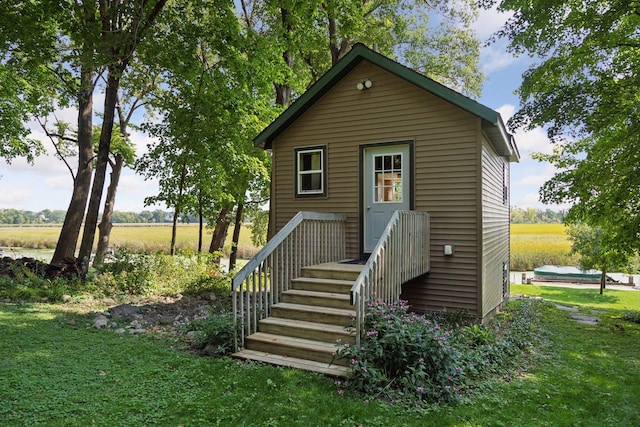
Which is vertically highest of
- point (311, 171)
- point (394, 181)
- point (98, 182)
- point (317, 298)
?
point (311, 171)

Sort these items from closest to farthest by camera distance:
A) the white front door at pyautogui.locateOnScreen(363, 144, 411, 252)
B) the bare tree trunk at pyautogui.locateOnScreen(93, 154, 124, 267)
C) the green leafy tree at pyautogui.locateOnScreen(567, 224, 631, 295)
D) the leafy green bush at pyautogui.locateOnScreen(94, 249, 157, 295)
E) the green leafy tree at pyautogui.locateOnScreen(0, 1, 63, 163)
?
the white front door at pyautogui.locateOnScreen(363, 144, 411, 252)
the leafy green bush at pyautogui.locateOnScreen(94, 249, 157, 295)
the green leafy tree at pyautogui.locateOnScreen(0, 1, 63, 163)
the green leafy tree at pyautogui.locateOnScreen(567, 224, 631, 295)
the bare tree trunk at pyautogui.locateOnScreen(93, 154, 124, 267)

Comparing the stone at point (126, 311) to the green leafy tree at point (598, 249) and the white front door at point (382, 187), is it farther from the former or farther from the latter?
the green leafy tree at point (598, 249)

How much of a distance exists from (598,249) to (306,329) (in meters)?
15.9

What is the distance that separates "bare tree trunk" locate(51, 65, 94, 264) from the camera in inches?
471

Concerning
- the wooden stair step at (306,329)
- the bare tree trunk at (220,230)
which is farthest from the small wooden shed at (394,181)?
the bare tree trunk at (220,230)

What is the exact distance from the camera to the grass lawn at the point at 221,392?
3490 mm

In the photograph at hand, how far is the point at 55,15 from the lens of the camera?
10172 millimetres

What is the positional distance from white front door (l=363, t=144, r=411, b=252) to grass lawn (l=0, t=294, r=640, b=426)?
3610 mm

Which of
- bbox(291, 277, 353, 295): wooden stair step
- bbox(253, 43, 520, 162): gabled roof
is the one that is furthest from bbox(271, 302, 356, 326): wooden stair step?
bbox(253, 43, 520, 162): gabled roof

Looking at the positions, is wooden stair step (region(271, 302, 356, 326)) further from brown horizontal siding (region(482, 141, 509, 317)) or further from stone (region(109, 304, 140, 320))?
brown horizontal siding (region(482, 141, 509, 317))

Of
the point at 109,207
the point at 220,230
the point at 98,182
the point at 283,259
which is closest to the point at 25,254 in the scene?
the point at 109,207

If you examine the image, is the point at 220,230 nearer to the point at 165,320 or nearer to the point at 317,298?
the point at 165,320

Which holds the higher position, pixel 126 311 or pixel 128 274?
pixel 128 274

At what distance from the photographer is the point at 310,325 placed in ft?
17.6
